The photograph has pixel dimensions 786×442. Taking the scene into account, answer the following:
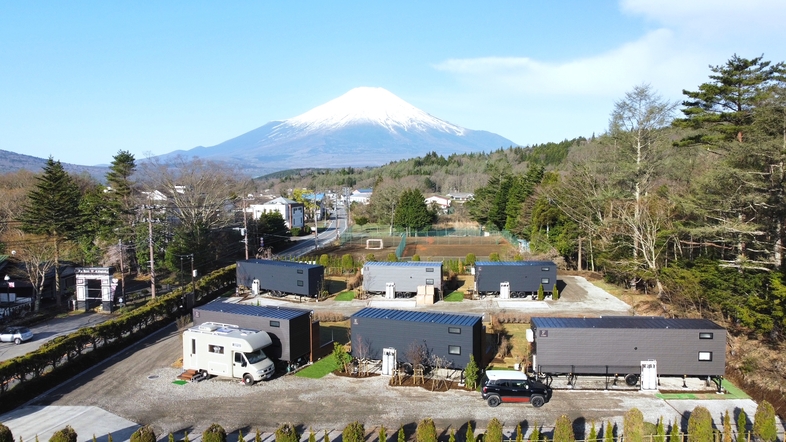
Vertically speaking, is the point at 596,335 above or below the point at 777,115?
below

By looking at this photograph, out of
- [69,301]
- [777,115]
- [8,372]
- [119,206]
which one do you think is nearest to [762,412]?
[777,115]

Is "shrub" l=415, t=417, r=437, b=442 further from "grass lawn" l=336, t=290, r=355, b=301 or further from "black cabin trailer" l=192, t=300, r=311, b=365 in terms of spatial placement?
"grass lawn" l=336, t=290, r=355, b=301

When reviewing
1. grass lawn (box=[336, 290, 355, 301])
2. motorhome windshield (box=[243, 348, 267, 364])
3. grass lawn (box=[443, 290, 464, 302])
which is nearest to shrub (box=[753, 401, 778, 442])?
motorhome windshield (box=[243, 348, 267, 364])

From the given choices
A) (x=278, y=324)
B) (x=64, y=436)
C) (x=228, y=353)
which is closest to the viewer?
(x=64, y=436)

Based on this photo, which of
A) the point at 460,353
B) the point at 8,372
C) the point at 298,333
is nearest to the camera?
the point at 8,372

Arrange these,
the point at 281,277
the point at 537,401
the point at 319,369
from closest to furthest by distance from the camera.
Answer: the point at 537,401 → the point at 319,369 → the point at 281,277

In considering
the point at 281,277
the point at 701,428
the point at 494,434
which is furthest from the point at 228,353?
the point at 281,277

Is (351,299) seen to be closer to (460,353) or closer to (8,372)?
(460,353)

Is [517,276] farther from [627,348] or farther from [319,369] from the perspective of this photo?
[319,369]
